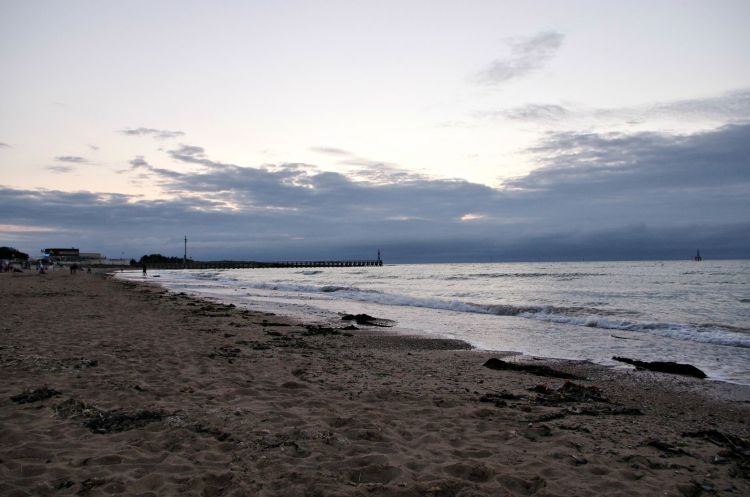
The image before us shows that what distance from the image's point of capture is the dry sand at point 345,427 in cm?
364

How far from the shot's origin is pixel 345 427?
4859mm

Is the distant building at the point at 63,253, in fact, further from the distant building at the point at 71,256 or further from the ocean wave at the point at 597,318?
the ocean wave at the point at 597,318

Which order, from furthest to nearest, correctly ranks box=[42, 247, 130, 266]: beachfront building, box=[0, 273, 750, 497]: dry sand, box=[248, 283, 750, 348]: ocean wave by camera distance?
1. box=[42, 247, 130, 266]: beachfront building
2. box=[248, 283, 750, 348]: ocean wave
3. box=[0, 273, 750, 497]: dry sand

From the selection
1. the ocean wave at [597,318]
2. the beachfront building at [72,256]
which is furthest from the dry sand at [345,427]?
the beachfront building at [72,256]

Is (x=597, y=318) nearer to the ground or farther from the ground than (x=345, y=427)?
nearer to the ground

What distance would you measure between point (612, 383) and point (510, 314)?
11.7 metres

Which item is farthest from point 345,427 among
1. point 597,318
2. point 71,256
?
point 71,256

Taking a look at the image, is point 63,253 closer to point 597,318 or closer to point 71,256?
point 71,256

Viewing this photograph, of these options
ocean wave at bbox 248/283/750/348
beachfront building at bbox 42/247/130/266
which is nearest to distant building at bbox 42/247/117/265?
beachfront building at bbox 42/247/130/266

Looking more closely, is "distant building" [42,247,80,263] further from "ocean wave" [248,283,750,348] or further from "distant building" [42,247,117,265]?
"ocean wave" [248,283,750,348]

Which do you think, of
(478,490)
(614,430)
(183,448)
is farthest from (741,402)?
(183,448)

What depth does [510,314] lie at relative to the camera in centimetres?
1902

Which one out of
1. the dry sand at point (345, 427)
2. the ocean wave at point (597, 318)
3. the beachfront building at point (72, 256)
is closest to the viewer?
the dry sand at point (345, 427)

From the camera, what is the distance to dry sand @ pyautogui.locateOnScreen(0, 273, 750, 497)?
364 cm
